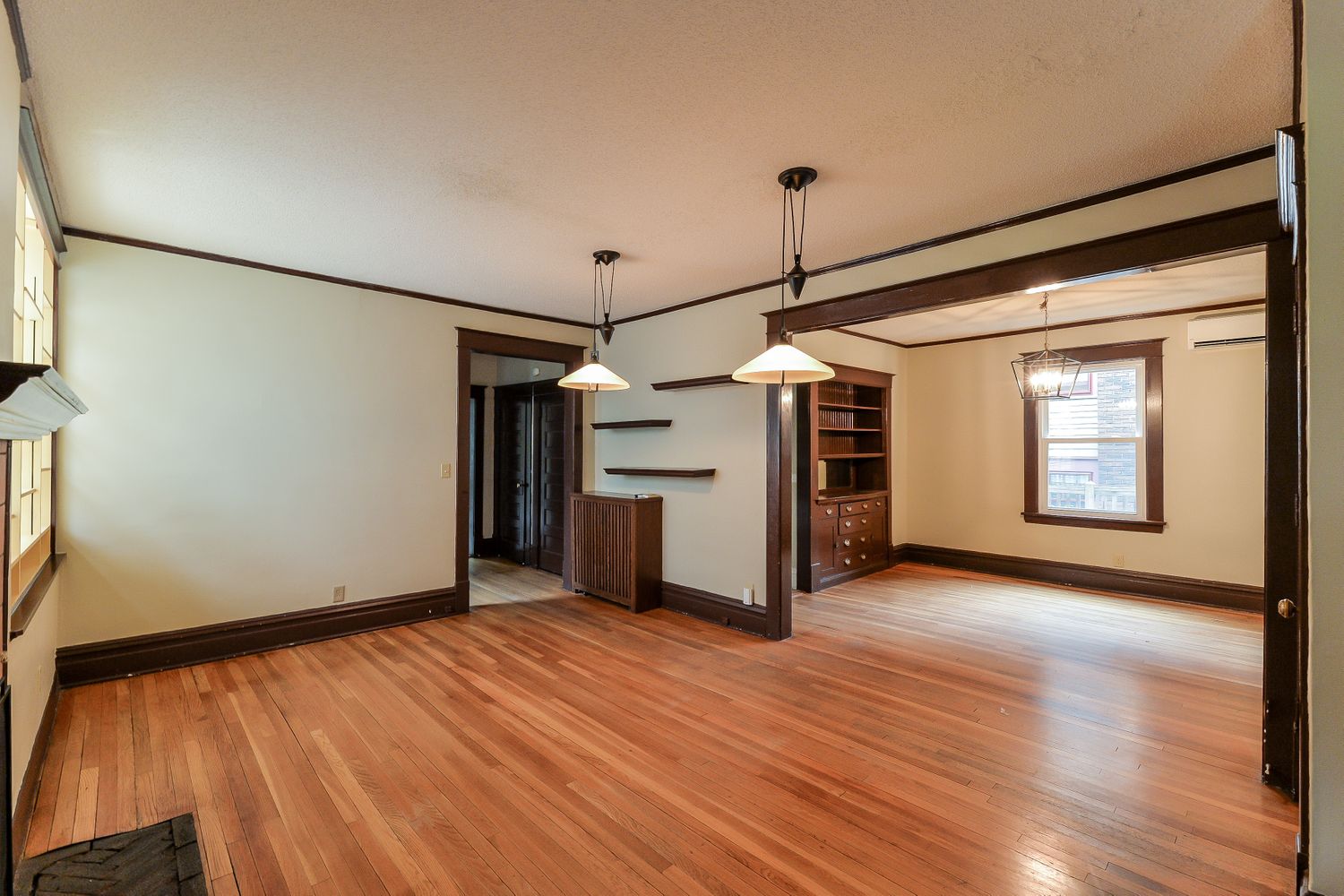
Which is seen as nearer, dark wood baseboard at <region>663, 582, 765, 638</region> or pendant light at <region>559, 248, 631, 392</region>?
pendant light at <region>559, 248, 631, 392</region>

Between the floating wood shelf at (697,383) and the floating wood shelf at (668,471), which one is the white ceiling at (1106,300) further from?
the floating wood shelf at (668,471)

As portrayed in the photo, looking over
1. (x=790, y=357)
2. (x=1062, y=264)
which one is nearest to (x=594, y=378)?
(x=790, y=357)

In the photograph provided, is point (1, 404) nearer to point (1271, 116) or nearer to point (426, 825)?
point (426, 825)

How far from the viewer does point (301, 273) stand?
404 centimetres

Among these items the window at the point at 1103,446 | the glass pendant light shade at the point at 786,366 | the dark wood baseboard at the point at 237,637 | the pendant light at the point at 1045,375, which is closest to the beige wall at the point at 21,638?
the dark wood baseboard at the point at 237,637

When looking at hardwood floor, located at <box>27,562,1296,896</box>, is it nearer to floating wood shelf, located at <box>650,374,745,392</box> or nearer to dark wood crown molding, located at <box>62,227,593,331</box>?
floating wood shelf, located at <box>650,374,745,392</box>

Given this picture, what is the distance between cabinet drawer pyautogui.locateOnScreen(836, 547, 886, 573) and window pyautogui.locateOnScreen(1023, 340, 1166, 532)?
5.35ft

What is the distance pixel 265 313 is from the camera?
3906mm

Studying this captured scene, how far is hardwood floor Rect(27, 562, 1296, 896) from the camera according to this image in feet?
6.13

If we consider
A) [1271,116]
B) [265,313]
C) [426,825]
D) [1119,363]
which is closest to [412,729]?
[426,825]

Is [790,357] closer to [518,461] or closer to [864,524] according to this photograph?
[864,524]

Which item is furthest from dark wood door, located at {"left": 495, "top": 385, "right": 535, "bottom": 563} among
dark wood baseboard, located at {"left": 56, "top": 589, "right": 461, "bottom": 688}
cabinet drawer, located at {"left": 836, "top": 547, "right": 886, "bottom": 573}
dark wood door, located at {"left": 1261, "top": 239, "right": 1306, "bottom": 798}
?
dark wood door, located at {"left": 1261, "top": 239, "right": 1306, "bottom": 798}

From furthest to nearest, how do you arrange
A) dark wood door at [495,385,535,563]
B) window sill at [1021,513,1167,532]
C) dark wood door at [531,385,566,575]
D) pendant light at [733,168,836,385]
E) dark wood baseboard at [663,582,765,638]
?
dark wood door at [495,385,535,563] → dark wood door at [531,385,566,575] → window sill at [1021,513,1167,532] → dark wood baseboard at [663,582,765,638] → pendant light at [733,168,836,385]

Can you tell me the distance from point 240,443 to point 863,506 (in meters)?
5.61
